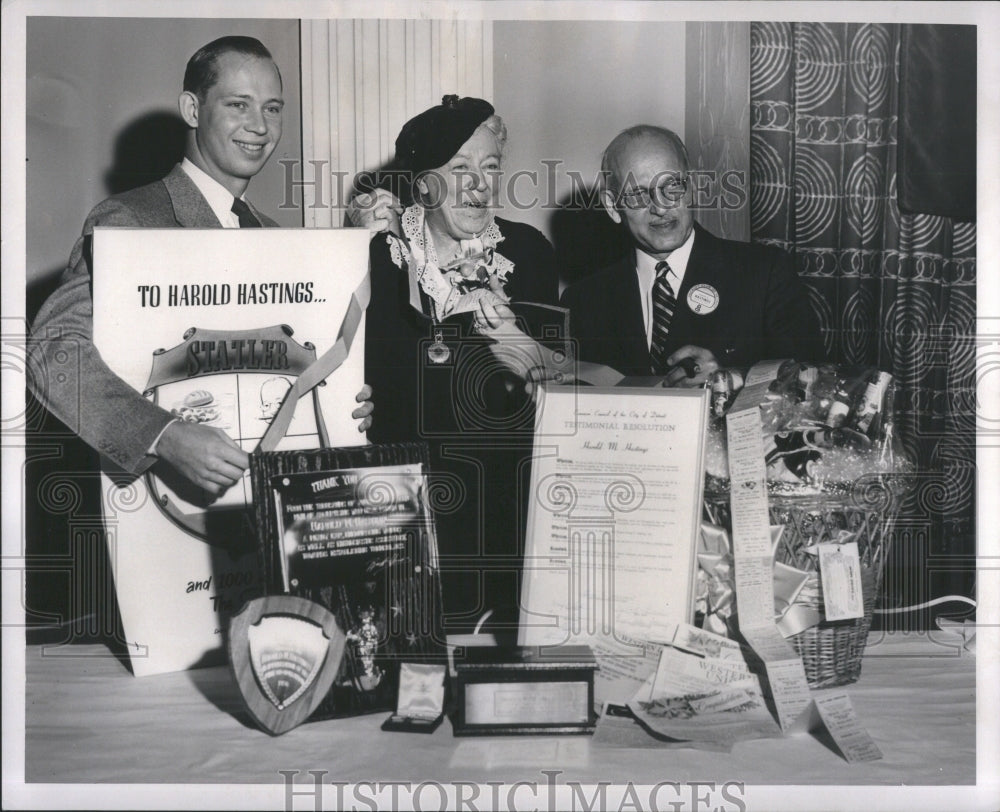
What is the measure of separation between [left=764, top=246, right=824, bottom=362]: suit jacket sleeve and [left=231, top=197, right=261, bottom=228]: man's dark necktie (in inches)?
32.9

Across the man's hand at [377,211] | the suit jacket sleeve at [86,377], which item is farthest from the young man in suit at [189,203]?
the man's hand at [377,211]

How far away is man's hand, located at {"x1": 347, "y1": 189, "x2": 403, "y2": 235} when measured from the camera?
61.9 inches

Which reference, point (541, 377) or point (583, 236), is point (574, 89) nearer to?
point (583, 236)

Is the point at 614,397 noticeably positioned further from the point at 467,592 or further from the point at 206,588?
the point at 206,588

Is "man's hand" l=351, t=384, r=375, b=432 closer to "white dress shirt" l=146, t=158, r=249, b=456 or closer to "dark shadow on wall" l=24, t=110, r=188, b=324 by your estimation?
"white dress shirt" l=146, t=158, r=249, b=456

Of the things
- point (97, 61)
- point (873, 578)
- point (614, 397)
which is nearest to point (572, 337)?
point (614, 397)

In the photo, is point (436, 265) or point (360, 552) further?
point (436, 265)

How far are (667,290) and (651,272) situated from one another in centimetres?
4

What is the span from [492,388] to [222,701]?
62 cm

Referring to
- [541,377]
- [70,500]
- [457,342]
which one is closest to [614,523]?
[541,377]

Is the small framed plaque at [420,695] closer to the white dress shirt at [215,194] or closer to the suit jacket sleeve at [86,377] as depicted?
the suit jacket sleeve at [86,377]

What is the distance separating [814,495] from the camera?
1.40 meters

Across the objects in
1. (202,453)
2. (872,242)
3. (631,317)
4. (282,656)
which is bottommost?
(282,656)

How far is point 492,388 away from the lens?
156 centimetres
